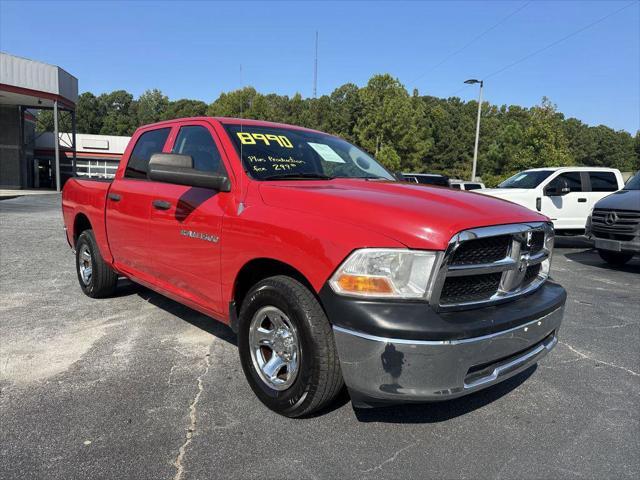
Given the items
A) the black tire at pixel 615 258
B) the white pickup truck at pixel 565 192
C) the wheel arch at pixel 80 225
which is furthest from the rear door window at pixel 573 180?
the wheel arch at pixel 80 225

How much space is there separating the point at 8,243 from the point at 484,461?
31.1 feet

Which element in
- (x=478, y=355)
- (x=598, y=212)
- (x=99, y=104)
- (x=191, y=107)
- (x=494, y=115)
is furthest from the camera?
(x=99, y=104)

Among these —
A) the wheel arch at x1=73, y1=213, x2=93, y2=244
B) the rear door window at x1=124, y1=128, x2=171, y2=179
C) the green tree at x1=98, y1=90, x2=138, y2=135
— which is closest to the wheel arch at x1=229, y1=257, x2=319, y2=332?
the rear door window at x1=124, y1=128, x2=171, y2=179

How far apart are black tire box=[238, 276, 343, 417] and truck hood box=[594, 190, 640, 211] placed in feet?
24.2

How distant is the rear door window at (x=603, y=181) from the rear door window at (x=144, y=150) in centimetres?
1062

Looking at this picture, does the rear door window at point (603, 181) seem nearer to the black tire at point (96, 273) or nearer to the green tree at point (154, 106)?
the black tire at point (96, 273)

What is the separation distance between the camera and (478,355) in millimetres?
2383

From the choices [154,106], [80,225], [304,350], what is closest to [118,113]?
[154,106]

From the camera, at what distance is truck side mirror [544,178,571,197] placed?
11.0 m

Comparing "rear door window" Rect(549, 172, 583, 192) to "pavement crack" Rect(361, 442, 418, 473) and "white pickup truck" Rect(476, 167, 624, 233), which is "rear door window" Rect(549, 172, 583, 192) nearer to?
"white pickup truck" Rect(476, 167, 624, 233)

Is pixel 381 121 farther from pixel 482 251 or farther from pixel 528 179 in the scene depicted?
pixel 482 251

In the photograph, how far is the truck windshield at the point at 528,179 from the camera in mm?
11555

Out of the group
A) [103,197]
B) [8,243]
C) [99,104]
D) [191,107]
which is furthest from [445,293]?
[99,104]

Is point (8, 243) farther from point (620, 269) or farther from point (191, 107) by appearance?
point (191, 107)
